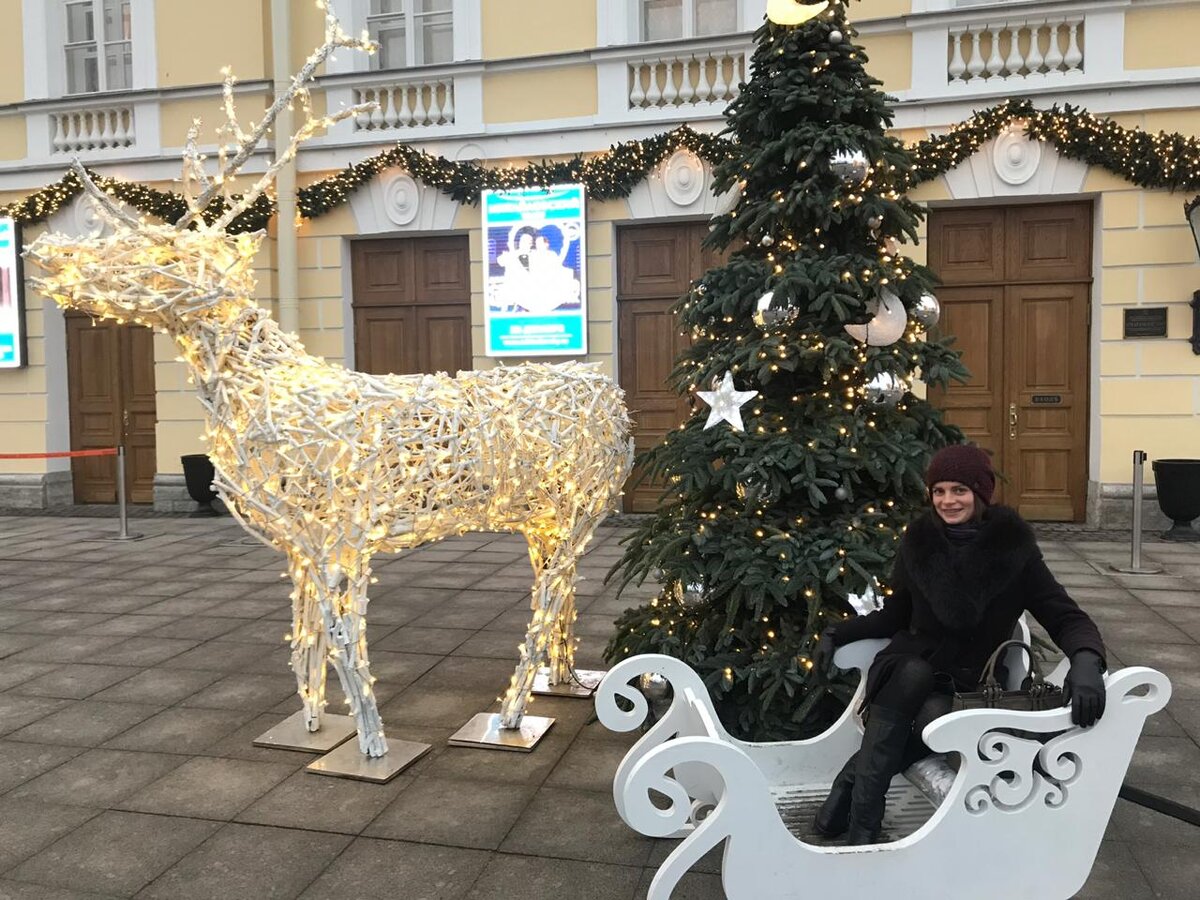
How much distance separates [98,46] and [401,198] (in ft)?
15.0

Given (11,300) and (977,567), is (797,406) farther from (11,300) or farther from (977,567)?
(11,300)

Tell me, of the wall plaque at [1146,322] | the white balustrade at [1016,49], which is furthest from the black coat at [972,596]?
the white balustrade at [1016,49]

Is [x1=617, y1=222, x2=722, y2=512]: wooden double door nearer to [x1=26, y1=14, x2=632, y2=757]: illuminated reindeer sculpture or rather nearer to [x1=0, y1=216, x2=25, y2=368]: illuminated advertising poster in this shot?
[x1=26, y1=14, x2=632, y2=757]: illuminated reindeer sculpture

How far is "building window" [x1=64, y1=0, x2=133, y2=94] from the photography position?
11141 mm

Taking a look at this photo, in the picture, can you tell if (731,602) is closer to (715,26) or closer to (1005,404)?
(1005,404)

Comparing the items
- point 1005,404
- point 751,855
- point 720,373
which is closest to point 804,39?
point 720,373

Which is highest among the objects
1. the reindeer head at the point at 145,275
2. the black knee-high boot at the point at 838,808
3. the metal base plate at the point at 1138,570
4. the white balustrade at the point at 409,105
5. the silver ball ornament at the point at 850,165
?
the white balustrade at the point at 409,105

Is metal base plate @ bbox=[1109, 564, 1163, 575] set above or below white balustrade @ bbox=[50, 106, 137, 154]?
below

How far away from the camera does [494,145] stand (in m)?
9.90

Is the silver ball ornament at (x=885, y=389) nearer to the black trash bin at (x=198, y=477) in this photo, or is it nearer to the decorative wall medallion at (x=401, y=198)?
the decorative wall medallion at (x=401, y=198)

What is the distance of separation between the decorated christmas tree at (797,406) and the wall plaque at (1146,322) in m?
5.90

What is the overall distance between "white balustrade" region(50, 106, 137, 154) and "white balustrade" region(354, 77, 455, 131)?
9.70 feet

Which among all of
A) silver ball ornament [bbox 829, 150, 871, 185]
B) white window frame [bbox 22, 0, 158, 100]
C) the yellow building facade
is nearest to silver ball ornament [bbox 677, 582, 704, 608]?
silver ball ornament [bbox 829, 150, 871, 185]

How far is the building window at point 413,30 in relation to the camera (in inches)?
406
